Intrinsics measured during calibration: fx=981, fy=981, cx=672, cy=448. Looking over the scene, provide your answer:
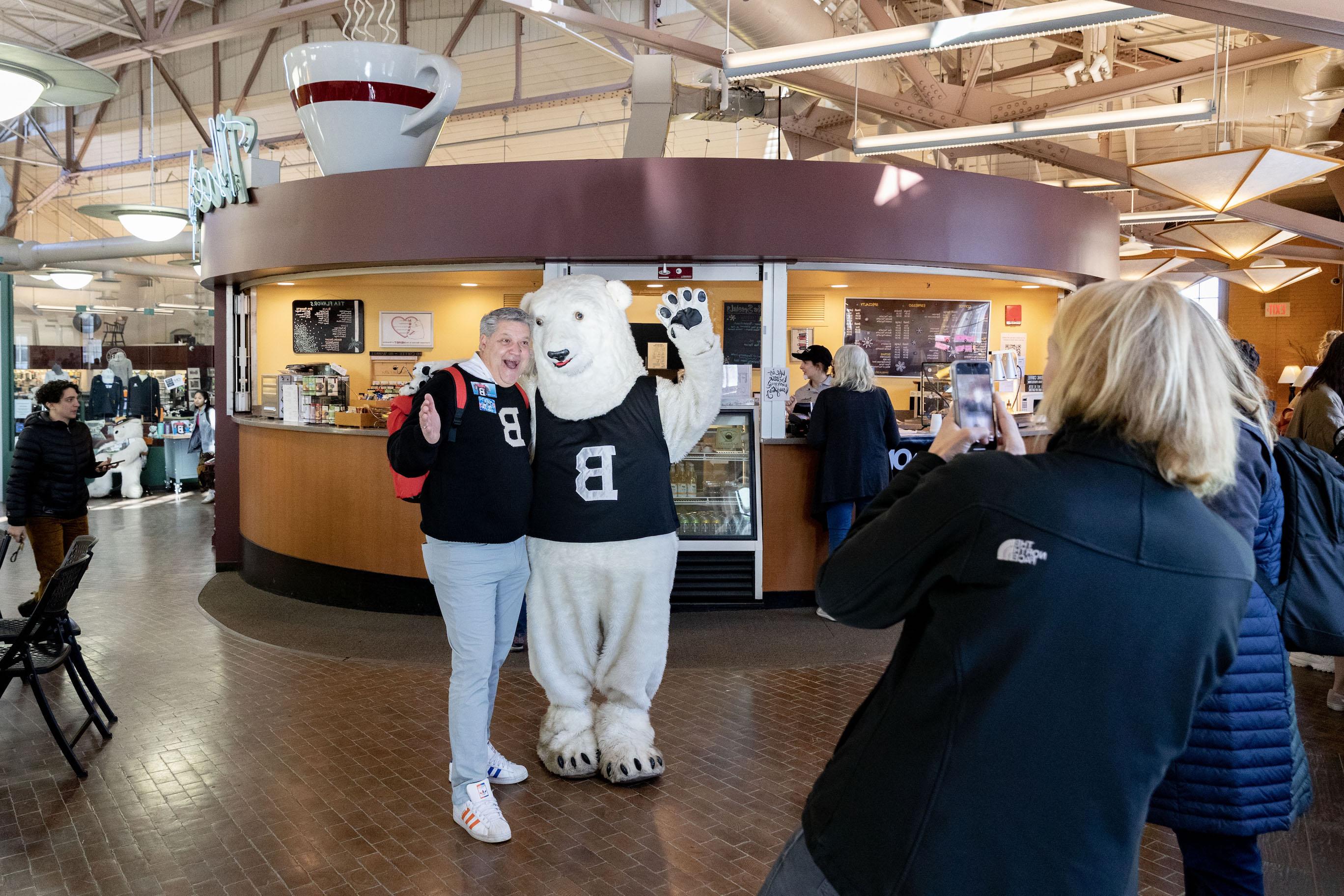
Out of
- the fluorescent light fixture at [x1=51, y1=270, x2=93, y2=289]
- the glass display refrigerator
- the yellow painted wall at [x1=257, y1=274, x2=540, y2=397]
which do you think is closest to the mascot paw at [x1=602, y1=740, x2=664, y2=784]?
the glass display refrigerator

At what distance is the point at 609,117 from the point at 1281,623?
14.1 m

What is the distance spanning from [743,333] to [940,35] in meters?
2.19

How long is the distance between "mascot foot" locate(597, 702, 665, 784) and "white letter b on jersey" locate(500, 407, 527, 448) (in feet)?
3.91

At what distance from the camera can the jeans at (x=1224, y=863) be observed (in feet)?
6.49

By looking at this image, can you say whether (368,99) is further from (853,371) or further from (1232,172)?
(1232,172)

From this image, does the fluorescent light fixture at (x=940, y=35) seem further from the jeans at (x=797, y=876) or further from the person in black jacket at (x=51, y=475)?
the jeans at (x=797, y=876)

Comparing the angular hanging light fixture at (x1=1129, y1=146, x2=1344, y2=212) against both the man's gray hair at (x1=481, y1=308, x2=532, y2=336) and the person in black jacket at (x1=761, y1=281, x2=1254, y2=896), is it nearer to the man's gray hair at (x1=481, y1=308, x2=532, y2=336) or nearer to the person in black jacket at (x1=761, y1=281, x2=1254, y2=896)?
the man's gray hair at (x1=481, y1=308, x2=532, y2=336)

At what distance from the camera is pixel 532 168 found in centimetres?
604

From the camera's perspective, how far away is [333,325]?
8172 millimetres

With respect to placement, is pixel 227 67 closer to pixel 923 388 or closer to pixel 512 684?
pixel 923 388

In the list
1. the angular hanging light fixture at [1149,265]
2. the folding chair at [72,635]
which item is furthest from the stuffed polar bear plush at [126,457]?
the angular hanging light fixture at [1149,265]

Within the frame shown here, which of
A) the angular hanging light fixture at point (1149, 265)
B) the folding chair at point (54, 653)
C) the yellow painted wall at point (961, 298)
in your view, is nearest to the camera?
the folding chair at point (54, 653)

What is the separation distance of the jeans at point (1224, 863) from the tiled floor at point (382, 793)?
124cm

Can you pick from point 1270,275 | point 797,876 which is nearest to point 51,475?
point 797,876
